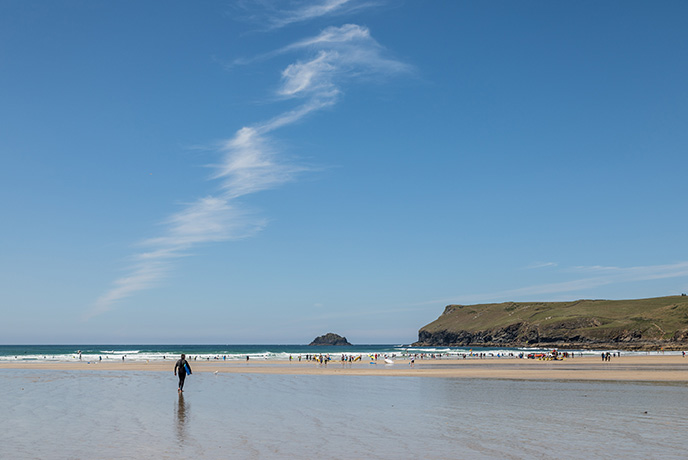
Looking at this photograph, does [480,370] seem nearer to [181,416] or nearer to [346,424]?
[346,424]

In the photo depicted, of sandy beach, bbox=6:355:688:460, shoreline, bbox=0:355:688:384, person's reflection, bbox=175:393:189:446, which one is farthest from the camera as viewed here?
shoreline, bbox=0:355:688:384

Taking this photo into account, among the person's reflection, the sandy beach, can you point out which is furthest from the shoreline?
the person's reflection

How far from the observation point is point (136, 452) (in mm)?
13602

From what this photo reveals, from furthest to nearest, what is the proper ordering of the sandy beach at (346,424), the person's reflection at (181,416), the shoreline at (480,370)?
the shoreline at (480,370), the person's reflection at (181,416), the sandy beach at (346,424)

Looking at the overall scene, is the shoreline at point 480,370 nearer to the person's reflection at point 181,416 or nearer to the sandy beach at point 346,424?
the sandy beach at point 346,424

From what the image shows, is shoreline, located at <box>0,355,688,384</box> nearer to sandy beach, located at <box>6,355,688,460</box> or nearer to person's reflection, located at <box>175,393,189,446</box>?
sandy beach, located at <box>6,355,688,460</box>

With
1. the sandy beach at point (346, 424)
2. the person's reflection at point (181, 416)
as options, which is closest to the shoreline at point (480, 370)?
the sandy beach at point (346, 424)

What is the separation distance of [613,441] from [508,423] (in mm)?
4117

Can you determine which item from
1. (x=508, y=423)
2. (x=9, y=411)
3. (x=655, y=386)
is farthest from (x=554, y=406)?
(x=9, y=411)

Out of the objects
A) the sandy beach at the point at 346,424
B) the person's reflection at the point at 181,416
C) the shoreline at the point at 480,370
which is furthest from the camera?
the shoreline at the point at 480,370

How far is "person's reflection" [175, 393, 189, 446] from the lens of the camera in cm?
1595

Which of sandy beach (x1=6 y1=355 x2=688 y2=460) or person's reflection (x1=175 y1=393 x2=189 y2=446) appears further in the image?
person's reflection (x1=175 y1=393 x2=189 y2=446)

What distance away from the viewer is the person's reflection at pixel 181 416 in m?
16.0

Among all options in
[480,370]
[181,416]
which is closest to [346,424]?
[181,416]
